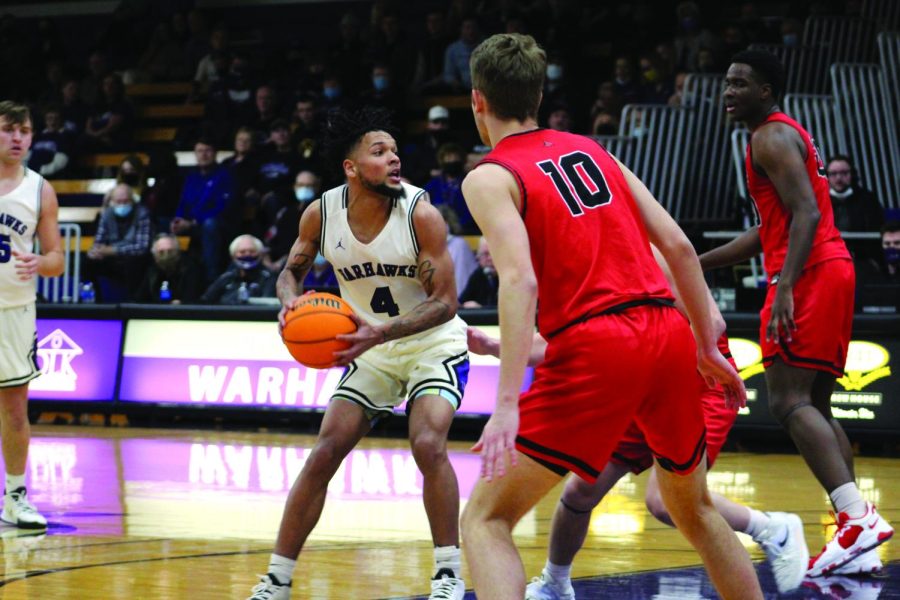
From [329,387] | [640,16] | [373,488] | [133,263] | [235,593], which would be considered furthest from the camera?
[640,16]

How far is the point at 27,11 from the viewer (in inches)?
978

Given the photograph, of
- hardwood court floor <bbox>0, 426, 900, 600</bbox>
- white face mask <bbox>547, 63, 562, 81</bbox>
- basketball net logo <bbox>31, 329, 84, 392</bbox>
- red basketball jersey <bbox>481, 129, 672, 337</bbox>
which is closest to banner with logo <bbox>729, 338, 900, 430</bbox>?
hardwood court floor <bbox>0, 426, 900, 600</bbox>

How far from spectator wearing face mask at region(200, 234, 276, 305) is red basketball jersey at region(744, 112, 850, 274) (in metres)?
7.71

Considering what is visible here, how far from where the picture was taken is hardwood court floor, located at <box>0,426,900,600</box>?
19.4 ft

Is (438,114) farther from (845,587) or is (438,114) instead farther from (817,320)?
(845,587)

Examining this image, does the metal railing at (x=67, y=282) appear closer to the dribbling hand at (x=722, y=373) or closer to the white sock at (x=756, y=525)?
the white sock at (x=756, y=525)

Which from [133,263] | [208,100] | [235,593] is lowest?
[235,593]

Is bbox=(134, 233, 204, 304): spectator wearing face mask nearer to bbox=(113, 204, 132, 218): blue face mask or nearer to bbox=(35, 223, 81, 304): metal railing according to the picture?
bbox=(35, 223, 81, 304): metal railing

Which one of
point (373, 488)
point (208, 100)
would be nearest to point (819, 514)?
point (373, 488)

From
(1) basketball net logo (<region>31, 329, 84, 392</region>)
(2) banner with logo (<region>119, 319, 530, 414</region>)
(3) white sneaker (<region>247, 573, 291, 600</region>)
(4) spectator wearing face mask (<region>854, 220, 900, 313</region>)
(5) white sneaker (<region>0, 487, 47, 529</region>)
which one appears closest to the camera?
(3) white sneaker (<region>247, 573, 291, 600</region>)

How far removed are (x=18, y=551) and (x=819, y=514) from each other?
4.22 meters

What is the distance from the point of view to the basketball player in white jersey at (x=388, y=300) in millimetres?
5555

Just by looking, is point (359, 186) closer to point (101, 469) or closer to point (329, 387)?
point (101, 469)

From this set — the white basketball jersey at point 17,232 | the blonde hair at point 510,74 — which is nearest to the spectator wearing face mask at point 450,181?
the white basketball jersey at point 17,232
